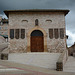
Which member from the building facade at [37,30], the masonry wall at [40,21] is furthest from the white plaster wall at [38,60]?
the masonry wall at [40,21]

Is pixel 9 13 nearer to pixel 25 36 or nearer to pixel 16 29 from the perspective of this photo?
pixel 16 29

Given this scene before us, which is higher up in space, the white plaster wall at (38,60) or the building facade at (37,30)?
the building facade at (37,30)

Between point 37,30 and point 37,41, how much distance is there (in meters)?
1.37

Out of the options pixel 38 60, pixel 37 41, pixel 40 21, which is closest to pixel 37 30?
pixel 40 21

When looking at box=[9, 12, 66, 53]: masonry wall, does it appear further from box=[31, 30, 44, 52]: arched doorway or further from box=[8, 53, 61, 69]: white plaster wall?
box=[8, 53, 61, 69]: white plaster wall

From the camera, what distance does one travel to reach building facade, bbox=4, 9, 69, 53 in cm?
1438

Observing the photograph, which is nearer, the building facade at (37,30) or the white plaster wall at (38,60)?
the white plaster wall at (38,60)

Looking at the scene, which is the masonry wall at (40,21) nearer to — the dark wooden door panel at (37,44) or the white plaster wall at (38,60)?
the dark wooden door panel at (37,44)

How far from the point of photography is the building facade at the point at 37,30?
14.4 metres

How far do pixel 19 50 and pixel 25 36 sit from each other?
6.02 ft

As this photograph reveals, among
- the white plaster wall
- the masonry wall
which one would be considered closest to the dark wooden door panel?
the masonry wall

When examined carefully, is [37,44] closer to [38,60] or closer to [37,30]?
[37,30]

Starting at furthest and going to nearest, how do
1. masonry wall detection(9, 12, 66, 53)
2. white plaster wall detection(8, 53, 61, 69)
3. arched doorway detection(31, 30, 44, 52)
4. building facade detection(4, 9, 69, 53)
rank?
arched doorway detection(31, 30, 44, 52) < masonry wall detection(9, 12, 66, 53) < building facade detection(4, 9, 69, 53) < white plaster wall detection(8, 53, 61, 69)

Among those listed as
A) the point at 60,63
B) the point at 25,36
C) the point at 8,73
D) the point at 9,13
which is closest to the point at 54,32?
the point at 25,36
